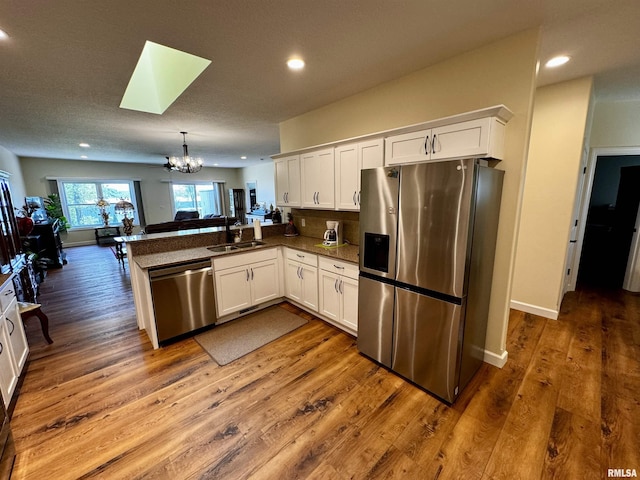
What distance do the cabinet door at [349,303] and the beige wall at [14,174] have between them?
24.3 ft

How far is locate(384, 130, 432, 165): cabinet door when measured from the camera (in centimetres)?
224

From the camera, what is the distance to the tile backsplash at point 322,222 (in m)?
3.40

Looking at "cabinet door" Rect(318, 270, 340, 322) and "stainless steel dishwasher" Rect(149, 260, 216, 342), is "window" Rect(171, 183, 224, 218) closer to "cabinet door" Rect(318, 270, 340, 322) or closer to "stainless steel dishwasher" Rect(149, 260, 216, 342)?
"stainless steel dishwasher" Rect(149, 260, 216, 342)

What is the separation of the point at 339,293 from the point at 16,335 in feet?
9.52

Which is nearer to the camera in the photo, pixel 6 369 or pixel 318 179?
pixel 6 369

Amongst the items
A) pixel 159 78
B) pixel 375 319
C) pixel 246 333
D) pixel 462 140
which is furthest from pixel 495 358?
pixel 159 78

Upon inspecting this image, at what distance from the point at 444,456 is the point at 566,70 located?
11.7 ft

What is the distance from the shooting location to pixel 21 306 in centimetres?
253

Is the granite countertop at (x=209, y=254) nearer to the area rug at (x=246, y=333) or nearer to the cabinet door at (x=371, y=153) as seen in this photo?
the area rug at (x=246, y=333)

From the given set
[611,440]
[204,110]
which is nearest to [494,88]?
[611,440]

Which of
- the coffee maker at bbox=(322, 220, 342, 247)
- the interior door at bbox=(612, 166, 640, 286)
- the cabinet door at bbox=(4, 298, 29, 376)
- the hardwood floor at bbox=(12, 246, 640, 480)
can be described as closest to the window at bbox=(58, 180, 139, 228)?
the hardwood floor at bbox=(12, 246, 640, 480)

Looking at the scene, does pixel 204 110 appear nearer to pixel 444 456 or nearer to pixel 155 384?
pixel 155 384

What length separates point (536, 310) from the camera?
3293 mm

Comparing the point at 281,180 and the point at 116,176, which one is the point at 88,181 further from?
the point at 281,180
